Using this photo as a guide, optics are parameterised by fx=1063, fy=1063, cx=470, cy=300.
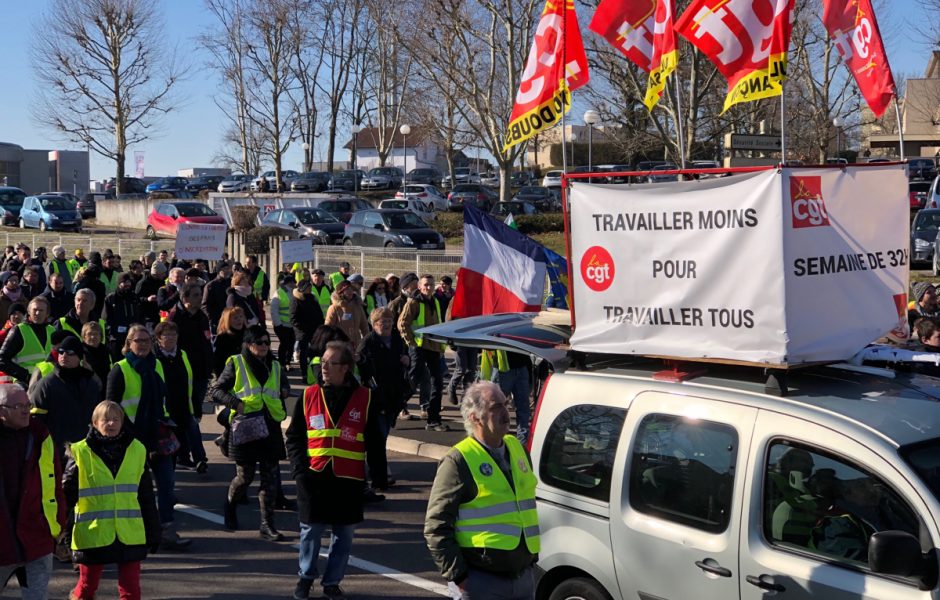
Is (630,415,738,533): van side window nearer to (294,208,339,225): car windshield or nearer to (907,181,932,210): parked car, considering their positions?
(907,181,932,210): parked car

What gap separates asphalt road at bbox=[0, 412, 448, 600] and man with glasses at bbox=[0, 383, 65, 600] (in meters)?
1.50

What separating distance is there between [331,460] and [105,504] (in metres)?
1.38

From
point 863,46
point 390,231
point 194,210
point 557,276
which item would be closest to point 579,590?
point 557,276

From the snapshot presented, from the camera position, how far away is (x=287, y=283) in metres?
15.4

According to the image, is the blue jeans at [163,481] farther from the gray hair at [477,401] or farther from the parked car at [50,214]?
the parked car at [50,214]

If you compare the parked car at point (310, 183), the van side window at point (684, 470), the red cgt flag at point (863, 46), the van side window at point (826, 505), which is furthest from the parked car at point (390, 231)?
the van side window at point (826, 505)

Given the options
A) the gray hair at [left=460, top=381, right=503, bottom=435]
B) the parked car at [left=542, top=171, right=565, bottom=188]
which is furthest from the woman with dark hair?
the parked car at [left=542, top=171, right=565, bottom=188]

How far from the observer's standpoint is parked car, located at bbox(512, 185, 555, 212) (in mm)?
43569

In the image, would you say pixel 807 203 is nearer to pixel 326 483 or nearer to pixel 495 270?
pixel 326 483

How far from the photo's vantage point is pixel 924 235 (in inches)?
1000

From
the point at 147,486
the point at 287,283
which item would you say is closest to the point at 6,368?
the point at 147,486

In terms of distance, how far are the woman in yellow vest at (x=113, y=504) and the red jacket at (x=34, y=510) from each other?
0.96ft

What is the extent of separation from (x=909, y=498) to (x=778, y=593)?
0.70 meters

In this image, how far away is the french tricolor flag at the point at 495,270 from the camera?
9.84 meters
